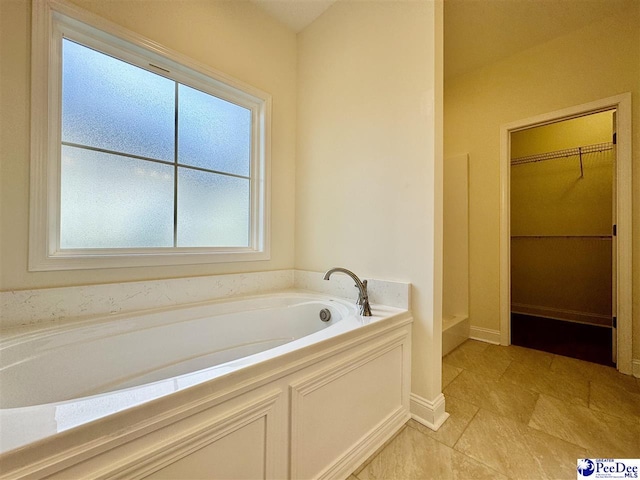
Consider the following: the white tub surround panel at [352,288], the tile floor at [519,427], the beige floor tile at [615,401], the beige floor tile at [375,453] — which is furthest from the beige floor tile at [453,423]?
the beige floor tile at [615,401]

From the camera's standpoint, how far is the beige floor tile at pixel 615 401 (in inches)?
57.1

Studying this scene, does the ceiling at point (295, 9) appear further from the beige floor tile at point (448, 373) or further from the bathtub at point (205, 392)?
the beige floor tile at point (448, 373)

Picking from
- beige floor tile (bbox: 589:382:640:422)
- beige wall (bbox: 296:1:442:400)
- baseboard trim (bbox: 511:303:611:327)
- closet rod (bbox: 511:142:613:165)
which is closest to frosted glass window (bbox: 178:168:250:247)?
beige wall (bbox: 296:1:442:400)

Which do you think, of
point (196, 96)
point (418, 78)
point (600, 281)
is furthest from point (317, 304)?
point (600, 281)

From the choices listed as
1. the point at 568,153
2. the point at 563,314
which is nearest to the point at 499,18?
the point at 568,153

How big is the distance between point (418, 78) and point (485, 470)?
6.35 ft

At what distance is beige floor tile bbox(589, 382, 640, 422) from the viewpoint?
1449 mm

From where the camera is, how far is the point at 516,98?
244 centimetres

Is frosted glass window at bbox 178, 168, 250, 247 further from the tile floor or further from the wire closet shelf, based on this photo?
the wire closet shelf

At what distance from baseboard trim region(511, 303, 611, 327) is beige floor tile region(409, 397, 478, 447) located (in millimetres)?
2838

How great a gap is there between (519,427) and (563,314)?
286 cm

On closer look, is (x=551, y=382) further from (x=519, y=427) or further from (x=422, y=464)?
(x=422, y=464)

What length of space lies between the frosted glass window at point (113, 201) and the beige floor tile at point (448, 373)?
2.08 m

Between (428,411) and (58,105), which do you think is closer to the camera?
(58,105)
